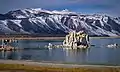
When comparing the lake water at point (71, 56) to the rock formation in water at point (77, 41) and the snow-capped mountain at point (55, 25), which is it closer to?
the rock formation in water at point (77, 41)

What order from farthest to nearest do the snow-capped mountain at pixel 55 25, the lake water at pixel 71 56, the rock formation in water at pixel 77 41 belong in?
the snow-capped mountain at pixel 55 25
the rock formation in water at pixel 77 41
the lake water at pixel 71 56

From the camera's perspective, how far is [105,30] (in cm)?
16638

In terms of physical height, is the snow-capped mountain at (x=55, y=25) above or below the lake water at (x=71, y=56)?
above

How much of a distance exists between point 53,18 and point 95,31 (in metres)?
36.7

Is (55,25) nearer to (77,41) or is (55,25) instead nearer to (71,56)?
(77,41)

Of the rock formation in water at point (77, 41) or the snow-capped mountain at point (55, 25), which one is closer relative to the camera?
the rock formation in water at point (77, 41)

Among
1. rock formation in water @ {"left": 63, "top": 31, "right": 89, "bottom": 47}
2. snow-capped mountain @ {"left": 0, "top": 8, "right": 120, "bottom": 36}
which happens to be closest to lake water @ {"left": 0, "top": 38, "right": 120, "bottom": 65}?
rock formation in water @ {"left": 63, "top": 31, "right": 89, "bottom": 47}

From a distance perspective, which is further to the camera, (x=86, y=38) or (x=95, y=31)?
(x=95, y=31)

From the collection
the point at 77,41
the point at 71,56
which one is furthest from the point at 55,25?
the point at 71,56

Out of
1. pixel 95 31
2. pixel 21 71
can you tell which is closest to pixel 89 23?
pixel 95 31

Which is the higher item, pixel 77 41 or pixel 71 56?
pixel 77 41

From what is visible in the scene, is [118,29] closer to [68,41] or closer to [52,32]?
[52,32]

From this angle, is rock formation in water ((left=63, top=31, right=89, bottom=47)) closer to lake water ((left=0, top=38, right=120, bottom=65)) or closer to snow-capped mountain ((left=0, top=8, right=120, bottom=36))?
lake water ((left=0, top=38, right=120, bottom=65))

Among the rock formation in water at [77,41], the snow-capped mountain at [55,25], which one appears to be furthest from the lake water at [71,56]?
the snow-capped mountain at [55,25]
